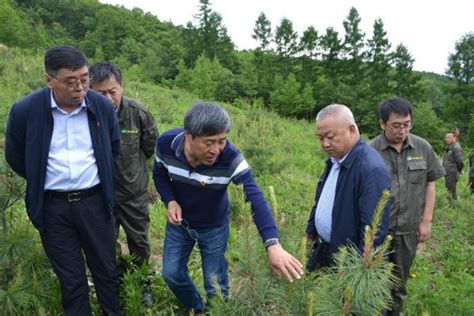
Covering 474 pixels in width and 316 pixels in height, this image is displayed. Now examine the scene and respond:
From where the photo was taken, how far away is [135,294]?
9.81 ft

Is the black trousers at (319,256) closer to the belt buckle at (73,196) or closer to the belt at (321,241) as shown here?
the belt at (321,241)

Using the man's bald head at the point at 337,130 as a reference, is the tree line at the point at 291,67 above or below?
above

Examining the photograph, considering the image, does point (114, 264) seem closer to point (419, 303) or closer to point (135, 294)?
point (135, 294)

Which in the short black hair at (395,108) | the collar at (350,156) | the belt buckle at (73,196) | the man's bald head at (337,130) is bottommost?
the belt buckle at (73,196)

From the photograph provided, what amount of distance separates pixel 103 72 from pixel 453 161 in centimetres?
898

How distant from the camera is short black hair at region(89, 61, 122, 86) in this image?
3.11 meters

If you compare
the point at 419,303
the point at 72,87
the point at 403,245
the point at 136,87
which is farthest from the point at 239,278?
the point at 136,87

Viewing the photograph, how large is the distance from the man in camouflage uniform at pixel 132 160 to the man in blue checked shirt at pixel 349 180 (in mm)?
1544

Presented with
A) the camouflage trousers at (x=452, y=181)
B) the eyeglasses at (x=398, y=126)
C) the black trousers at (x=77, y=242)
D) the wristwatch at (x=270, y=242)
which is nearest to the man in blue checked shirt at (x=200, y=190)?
the wristwatch at (x=270, y=242)

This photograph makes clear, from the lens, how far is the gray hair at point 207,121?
2289mm

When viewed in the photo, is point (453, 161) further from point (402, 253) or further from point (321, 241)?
point (321, 241)

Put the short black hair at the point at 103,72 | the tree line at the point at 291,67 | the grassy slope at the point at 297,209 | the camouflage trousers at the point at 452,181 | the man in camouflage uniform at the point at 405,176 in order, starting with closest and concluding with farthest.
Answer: the short black hair at the point at 103,72
the man in camouflage uniform at the point at 405,176
the grassy slope at the point at 297,209
the camouflage trousers at the point at 452,181
the tree line at the point at 291,67

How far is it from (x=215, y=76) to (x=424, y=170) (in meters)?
35.6

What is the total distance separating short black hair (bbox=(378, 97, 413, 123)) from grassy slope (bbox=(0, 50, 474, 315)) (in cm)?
109
